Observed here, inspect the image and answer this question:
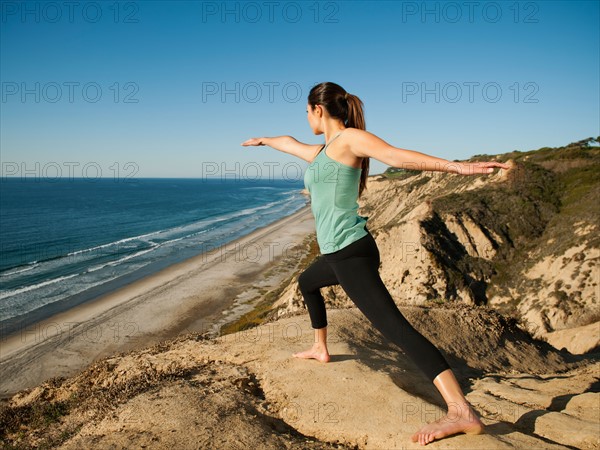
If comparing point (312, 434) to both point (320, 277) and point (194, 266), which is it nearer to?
point (320, 277)

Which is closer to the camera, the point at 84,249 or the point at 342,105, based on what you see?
the point at 342,105

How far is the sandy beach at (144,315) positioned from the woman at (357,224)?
54.8 ft

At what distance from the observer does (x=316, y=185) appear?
341 cm

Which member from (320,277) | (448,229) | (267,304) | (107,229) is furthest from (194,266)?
(320,277)

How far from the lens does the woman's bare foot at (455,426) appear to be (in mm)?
3193

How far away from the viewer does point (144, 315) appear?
74.0 feet

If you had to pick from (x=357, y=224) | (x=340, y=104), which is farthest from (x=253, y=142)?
(x=357, y=224)

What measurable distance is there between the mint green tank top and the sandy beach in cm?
1668

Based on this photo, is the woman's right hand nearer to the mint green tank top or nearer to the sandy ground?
the mint green tank top

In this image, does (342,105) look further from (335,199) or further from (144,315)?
(144,315)

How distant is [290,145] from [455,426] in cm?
308

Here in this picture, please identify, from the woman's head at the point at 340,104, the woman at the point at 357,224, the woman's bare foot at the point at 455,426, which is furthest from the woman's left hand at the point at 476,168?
the woman's bare foot at the point at 455,426

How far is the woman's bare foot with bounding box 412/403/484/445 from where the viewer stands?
10.5ft

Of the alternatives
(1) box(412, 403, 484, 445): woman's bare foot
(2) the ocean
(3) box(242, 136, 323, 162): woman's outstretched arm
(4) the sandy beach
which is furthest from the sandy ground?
(2) the ocean
